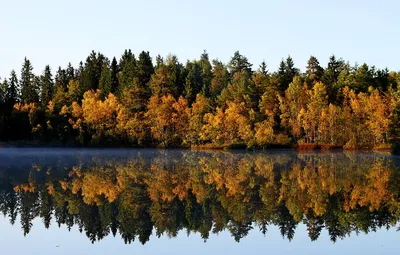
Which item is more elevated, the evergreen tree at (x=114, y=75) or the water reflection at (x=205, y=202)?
the evergreen tree at (x=114, y=75)

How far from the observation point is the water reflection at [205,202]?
15203mm

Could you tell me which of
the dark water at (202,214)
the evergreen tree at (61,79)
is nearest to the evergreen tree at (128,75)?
the evergreen tree at (61,79)

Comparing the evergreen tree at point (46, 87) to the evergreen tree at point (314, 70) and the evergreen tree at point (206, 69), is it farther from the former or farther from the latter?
the evergreen tree at point (314, 70)

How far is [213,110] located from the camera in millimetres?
75000

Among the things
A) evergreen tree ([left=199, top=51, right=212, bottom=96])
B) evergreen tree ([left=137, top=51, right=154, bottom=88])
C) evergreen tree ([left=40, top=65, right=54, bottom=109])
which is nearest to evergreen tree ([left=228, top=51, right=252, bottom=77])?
evergreen tree ([left=199, top=51, right=212, bottom=96])

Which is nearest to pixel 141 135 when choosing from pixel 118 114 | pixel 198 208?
pixel 118 114

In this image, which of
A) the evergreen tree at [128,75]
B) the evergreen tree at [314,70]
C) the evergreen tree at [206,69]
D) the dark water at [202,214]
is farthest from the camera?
the evergreen tree at [206,69]

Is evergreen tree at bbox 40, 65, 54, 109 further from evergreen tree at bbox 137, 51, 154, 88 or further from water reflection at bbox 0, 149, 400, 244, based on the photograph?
water reflection at bbox 0, 149, 400, 244

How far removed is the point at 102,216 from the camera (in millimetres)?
16672

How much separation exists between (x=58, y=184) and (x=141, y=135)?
50.6 metres

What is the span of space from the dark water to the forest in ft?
122

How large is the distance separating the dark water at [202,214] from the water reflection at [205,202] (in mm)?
33

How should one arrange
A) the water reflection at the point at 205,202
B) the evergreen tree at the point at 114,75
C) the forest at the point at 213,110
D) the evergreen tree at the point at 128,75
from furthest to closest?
the evergreen tree at the point at 114,75, the evergreen tree at the point at 128,75, the forest at the point at 213,110, the water reflection at the point at 205,202

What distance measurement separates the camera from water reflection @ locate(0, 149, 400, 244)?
49.9 ft
